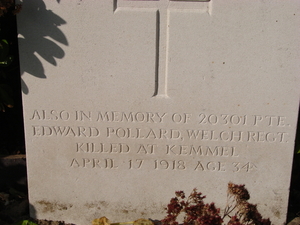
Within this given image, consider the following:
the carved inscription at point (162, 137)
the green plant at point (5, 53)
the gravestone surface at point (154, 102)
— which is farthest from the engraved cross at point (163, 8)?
the green plant at point (5, 53)

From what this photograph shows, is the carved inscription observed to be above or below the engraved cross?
below

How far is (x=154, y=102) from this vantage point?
2.72 metres

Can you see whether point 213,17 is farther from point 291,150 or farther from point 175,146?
point 291,150

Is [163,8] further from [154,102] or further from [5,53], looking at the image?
[5,53]

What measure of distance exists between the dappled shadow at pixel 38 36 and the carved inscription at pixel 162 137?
41 centimetres

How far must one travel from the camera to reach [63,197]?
2971 mm

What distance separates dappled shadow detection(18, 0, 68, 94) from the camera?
258 centimetres

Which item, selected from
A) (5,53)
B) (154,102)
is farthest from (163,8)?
(5,53)

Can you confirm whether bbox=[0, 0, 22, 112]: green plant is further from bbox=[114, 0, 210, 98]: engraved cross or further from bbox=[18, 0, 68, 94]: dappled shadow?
bbox=[114, 0, 210, 98]: engraved cross

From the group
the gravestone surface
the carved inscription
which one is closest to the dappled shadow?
the gravestone surface

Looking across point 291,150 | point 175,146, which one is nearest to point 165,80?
point 175,146

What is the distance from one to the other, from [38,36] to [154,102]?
1.05 meters

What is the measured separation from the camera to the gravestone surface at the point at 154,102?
2.56 metres

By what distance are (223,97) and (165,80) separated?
1.58 ft
